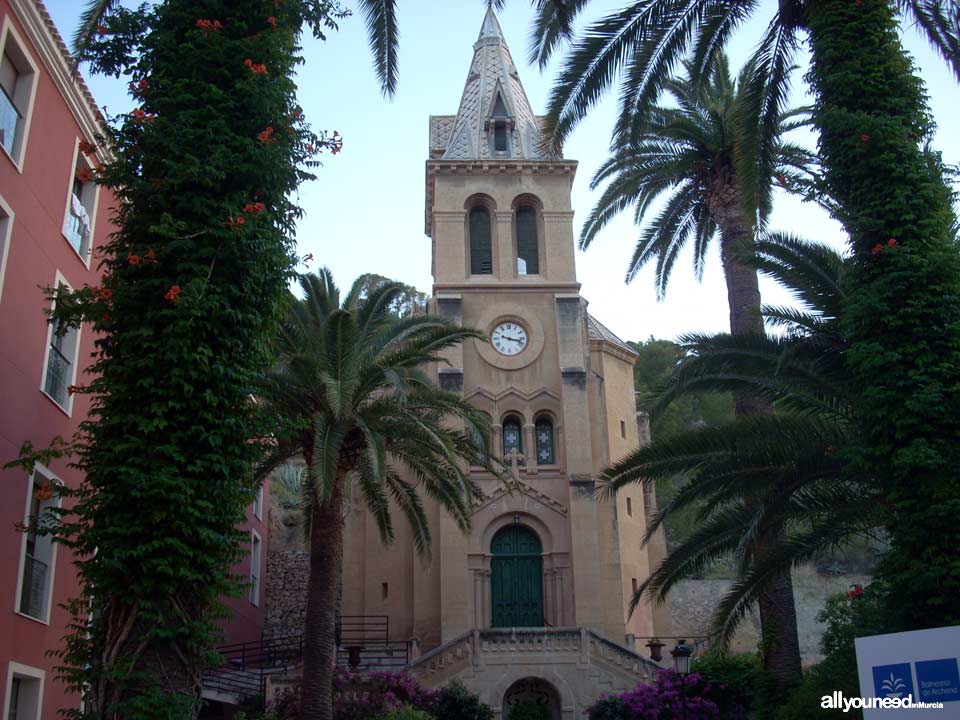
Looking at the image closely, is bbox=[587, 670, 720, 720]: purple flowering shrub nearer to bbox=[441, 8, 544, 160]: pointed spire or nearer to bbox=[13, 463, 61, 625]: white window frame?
bbox=[13, 463, 61, 625]: white window frame

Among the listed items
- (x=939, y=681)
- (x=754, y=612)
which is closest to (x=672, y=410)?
(x=754, y=612)

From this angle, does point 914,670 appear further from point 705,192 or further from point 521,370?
point 521,370

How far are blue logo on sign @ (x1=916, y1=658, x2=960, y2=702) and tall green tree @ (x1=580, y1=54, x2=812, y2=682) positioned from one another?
928cm

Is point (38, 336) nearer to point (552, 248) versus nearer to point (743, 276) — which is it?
point (743, 276)

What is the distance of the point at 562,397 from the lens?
3253cm

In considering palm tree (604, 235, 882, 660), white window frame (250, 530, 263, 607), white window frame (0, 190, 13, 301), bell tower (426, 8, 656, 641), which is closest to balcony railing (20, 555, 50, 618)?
white window frame (0, 190, 13, 301)

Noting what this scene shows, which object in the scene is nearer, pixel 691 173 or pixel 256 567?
pixel 691 173

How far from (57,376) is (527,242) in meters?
20.6

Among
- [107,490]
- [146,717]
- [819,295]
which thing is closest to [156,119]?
[107,490]

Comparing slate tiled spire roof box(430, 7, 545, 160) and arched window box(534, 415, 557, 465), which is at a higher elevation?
slate tiled spire roof box(430, 7, 545, 160)

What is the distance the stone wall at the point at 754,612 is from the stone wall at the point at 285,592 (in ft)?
54.4

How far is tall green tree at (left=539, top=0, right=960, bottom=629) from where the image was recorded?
1289 cm

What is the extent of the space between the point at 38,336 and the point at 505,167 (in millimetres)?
21435

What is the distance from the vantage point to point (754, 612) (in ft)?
148
